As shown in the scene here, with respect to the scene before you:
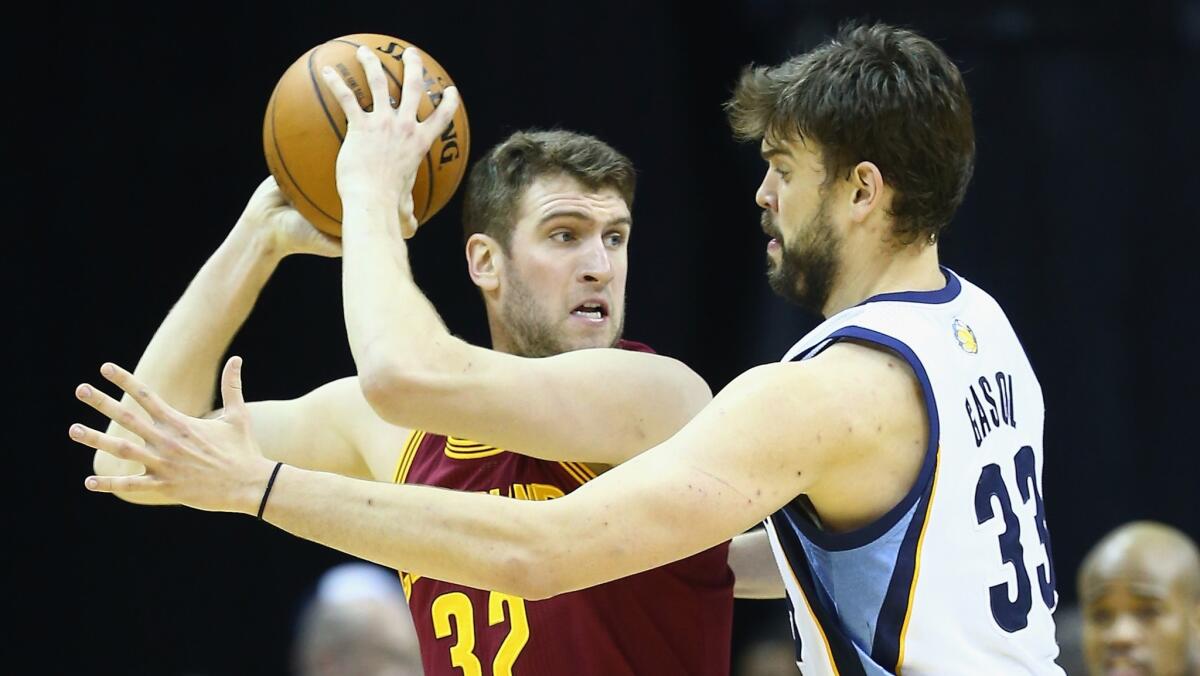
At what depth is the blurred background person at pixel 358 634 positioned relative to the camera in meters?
5.98

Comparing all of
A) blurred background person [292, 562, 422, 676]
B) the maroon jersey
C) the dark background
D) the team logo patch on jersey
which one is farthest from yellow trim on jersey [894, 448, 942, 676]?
the dark background

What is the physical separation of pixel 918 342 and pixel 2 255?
559cm

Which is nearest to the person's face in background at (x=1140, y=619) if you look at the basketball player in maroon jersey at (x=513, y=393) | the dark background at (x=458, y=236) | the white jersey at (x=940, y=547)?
the dark background at (x=458, y=236)

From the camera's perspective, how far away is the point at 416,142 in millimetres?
3635

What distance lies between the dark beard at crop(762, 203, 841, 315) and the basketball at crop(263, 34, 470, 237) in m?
0.88

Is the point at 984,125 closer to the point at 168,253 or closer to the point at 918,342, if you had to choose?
the point at 168,253

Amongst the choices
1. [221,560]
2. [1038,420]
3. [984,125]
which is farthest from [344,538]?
[984,125]

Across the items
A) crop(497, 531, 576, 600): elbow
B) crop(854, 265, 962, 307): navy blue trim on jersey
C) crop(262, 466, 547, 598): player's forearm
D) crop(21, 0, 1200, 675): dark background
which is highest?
crop(21, 0, 1200, 675): dark background

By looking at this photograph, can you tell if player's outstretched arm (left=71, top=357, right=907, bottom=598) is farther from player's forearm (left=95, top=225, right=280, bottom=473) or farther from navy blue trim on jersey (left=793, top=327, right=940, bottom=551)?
player's forearm (left=95, top=225, right=280, bottom=473)

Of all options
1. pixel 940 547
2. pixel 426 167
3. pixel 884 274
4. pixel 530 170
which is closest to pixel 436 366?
pixel 426 167

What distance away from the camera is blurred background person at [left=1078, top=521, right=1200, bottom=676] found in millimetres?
5953

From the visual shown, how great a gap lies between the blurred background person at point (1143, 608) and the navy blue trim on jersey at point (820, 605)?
320 cm

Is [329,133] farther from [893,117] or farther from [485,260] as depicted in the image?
[893,117]

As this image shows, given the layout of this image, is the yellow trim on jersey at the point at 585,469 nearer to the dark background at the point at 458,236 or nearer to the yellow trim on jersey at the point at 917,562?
the yellow trim on jersey at the point at 917,562
